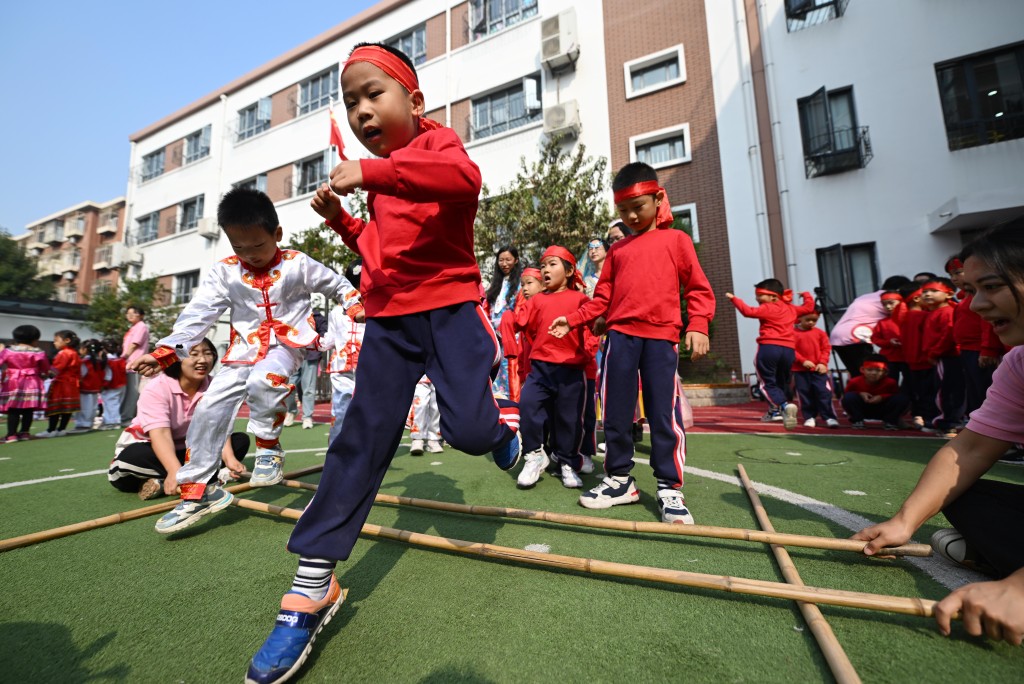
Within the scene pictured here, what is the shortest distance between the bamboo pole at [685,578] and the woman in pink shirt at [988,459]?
0.38 m

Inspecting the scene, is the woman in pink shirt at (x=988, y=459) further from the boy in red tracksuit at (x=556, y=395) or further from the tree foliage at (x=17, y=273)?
the tree foliage at (x=17, y=273)

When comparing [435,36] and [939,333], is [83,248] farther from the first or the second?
[939,333]

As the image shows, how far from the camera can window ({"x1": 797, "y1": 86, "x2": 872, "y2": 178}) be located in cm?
1057

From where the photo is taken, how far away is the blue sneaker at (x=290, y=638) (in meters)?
1.21

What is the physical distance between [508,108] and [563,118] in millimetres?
2508

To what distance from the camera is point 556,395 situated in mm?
3529

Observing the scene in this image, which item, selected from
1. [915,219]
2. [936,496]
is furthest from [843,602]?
[915,219]

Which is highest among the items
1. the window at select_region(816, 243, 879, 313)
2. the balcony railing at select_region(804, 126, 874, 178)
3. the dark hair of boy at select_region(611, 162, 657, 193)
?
the balcony railing at select_region(804, 126, 874, 178)

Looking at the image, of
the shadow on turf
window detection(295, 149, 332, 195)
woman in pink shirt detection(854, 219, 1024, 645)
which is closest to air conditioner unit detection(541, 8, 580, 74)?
window detection(295, 149, 332, 195)

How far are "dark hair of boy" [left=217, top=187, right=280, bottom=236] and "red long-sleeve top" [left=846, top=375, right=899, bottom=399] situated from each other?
6833mm

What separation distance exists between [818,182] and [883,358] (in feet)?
22.1

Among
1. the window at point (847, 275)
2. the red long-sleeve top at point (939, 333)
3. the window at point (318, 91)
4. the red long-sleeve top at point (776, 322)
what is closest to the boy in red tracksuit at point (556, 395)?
the red long-sleeve top at point (776, 322)

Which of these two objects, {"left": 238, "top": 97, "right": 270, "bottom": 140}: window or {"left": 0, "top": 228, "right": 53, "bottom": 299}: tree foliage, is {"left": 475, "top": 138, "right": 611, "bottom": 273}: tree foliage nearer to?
{"left": 238, "top": 97, "right": 270, "bottom": 140}: window

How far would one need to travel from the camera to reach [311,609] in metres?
1.37
